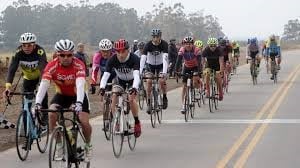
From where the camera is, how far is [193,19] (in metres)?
145

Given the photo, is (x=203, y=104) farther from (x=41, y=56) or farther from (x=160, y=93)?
(x=41, y=56)

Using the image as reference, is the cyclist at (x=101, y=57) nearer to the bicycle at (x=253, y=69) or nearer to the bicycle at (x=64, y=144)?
the bicycle at (x=64, y=144)

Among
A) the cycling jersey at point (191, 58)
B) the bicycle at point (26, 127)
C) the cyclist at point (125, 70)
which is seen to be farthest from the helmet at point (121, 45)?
the cycling jersey at point (191, 58)

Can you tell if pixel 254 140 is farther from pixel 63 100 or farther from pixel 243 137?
pixel 63 100

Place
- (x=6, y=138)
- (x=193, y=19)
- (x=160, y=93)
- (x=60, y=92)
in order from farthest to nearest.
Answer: (x=193, y=19) < (x=160, y=93) < (x=6, y=138) < (x=60, y=92)

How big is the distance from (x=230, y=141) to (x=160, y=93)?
3.45 meters

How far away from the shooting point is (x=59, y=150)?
285 inches

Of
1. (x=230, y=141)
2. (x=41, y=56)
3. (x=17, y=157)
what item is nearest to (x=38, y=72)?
(x=41, y=56)

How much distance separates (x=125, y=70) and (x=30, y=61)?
165 centimetres

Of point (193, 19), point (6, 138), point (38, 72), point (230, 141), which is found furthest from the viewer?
point (193, 19)

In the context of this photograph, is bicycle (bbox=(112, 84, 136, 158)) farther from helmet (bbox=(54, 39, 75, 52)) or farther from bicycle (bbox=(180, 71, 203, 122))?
bicycle (bbox=(180, 71, 203, 122))

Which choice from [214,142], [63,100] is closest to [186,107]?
[214,142]

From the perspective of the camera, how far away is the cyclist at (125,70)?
32.7ft

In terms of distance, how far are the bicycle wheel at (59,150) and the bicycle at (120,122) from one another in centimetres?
225
